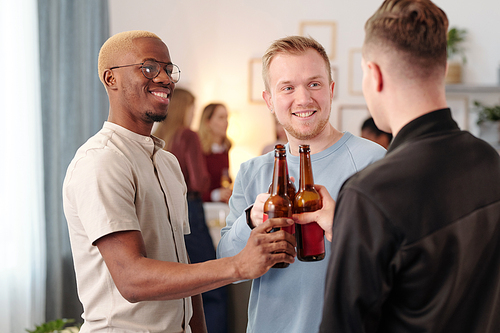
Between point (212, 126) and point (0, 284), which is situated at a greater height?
point (212, 126)

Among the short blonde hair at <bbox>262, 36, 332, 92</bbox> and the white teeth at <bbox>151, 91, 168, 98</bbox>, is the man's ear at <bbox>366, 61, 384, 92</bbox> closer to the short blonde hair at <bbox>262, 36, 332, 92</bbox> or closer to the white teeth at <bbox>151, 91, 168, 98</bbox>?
the short blonde hair at <bbox>262, 36, 332, 92</bbox>

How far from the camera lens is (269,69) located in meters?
1.33

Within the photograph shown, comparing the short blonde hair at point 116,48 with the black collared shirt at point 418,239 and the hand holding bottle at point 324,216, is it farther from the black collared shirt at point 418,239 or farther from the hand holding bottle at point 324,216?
the black collared shirt at point 418,239

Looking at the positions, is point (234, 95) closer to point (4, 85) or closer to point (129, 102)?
point (4, 85)

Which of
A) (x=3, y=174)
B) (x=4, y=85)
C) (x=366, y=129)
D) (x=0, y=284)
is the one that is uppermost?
(x=4, y=85)

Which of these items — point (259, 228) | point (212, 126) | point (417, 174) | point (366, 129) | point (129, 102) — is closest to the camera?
point (417, 174)

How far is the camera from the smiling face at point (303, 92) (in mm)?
1262

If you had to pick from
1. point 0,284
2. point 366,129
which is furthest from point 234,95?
point 0,284

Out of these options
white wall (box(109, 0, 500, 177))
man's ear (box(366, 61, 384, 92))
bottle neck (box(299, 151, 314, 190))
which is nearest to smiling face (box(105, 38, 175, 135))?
bottle neck (box(299, 151, 314, 190))

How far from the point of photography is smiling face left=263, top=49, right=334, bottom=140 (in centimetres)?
126

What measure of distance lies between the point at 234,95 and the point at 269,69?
4.12m

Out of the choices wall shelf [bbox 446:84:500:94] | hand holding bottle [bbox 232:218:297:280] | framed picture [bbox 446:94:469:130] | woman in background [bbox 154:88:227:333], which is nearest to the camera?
hand holding bottle [bbox 232:218:297:280]

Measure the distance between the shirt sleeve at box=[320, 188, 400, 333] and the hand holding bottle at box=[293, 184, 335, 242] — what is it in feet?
0.92

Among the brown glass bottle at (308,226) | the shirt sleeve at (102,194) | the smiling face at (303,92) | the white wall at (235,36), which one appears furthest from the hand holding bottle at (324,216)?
the white wall at (235,36)
